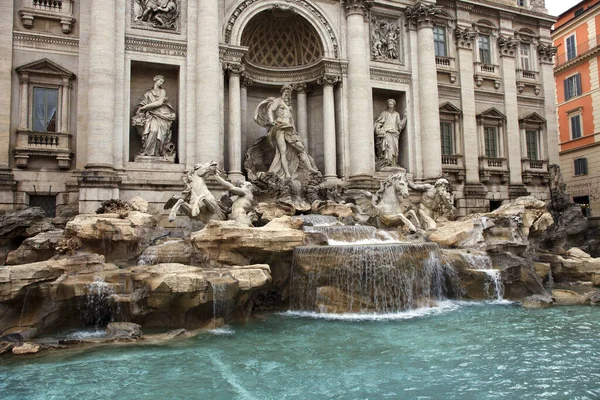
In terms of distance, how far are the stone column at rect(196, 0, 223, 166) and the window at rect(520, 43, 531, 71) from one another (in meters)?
16.8

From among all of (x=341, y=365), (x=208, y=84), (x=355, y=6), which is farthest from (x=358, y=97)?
(x=341, y=365)

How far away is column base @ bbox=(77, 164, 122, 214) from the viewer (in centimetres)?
1477

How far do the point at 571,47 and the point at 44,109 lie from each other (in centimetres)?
3047

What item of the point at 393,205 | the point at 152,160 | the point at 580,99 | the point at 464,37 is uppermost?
the point at 464,37

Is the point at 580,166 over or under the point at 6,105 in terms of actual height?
under

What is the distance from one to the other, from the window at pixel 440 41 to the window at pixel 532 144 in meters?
6.50

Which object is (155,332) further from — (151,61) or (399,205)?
(151,61)

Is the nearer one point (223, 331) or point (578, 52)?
point (223, 331)

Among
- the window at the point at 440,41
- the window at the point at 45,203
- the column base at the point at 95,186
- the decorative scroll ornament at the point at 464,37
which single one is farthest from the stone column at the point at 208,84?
the decorative scroll ornament at the point at 464,37

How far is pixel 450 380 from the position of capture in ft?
20.9

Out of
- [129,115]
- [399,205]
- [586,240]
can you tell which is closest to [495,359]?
[399,205]

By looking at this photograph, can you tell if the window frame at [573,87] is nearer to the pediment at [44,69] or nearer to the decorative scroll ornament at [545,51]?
the decorative scroll ornament at [545,51]

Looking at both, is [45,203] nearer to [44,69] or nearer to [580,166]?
[44,69]

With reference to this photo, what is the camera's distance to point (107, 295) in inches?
358
